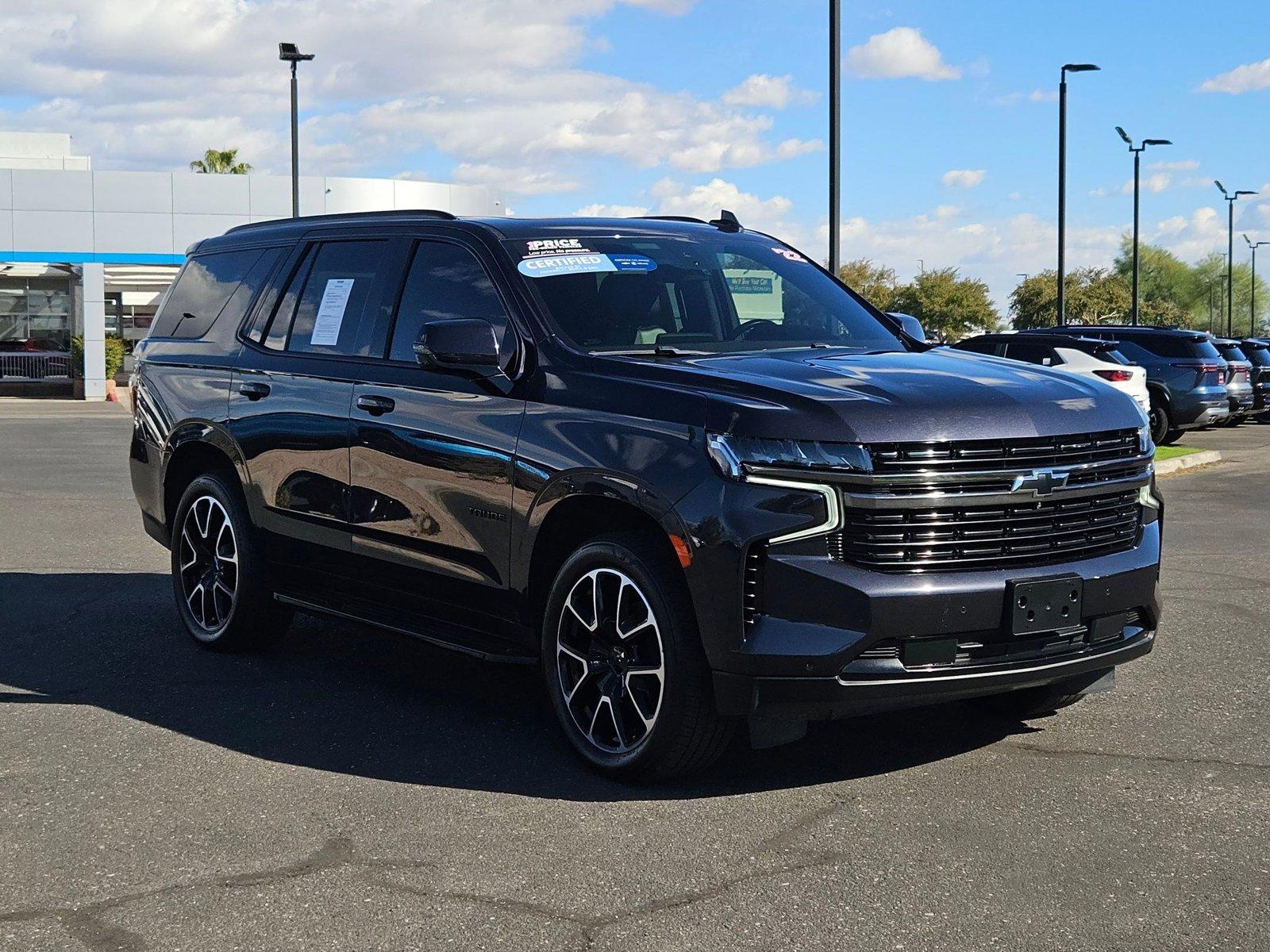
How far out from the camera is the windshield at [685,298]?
5914mm

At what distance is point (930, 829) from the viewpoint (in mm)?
4695

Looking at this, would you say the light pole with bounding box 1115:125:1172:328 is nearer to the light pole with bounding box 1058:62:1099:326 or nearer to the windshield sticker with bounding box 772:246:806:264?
the light pole with bounding box 1058:62:1099:326

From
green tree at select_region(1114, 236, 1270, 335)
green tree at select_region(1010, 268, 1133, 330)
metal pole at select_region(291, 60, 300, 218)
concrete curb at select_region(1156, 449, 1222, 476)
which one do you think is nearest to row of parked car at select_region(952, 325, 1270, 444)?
concrete curb at select_region(1156, 449, 1222, 476)

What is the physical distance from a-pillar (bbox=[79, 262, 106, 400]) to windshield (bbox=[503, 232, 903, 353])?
3888 cm

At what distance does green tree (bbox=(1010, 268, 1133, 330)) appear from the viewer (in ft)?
298

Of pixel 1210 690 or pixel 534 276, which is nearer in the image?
pixel 534 276

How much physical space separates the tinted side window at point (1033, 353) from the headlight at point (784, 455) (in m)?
16.6

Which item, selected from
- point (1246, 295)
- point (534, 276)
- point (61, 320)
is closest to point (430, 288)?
point (534, 276)

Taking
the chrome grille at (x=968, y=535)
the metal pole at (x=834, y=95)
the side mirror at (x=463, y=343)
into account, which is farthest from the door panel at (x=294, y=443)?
the metal pole at (x=834, y=95)

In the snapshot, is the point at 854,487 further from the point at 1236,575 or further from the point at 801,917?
the point at 1236,575

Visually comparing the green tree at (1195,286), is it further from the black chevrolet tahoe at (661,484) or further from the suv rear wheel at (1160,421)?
the black chevrolet tahoe at (661,484)

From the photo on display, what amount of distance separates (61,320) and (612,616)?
48804 mm

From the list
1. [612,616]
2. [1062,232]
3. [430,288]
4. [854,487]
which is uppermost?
[1062,232]

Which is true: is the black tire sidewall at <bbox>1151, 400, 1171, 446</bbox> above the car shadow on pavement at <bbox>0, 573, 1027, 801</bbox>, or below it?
above
